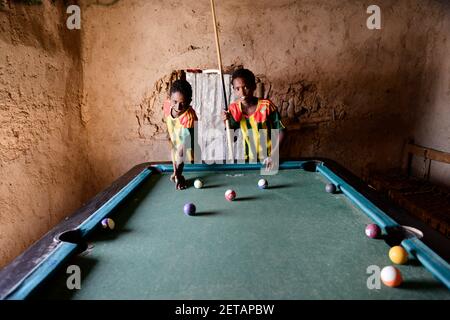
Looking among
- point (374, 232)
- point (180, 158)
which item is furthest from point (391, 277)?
point (180, 158)

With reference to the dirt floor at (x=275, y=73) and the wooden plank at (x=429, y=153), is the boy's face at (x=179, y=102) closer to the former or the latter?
the dirt floor at (x=275, y=73)

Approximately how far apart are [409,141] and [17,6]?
14.5ft

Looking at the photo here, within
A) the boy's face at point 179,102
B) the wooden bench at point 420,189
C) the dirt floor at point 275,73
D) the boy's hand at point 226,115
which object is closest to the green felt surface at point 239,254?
the boy's face at point 179,102

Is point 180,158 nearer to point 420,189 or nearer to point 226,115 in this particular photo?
point 226,115

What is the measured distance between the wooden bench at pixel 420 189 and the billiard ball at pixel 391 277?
5.21 ft

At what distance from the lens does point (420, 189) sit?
126 inches

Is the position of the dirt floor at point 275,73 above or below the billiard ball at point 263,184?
above

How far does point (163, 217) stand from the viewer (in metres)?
1.67

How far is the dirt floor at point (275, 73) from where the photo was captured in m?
3.54

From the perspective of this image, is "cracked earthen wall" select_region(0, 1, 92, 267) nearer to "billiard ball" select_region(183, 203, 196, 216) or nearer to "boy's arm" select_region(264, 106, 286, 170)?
"billiard ball" select_region(183, 203, 196, 216)

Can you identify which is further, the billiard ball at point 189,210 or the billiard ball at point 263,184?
the billiard ball at point 263,184

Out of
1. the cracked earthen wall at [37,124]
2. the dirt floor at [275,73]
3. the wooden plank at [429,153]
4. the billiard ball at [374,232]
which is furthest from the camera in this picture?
the dirt floor at [275,73]
